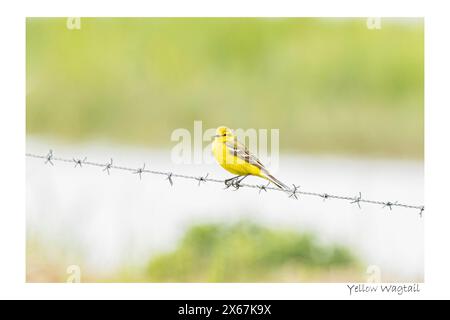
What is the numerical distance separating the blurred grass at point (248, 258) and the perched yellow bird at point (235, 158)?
1.10 m

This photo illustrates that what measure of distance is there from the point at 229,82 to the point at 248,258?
15.0 ft

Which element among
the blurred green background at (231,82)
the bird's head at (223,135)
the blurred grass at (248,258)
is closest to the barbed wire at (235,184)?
the bird's head at (223,135)

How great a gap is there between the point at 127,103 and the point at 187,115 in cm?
116

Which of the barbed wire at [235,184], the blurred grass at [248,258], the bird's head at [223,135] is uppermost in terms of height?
the bird's head at [223,135]

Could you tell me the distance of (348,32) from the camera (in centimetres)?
1262

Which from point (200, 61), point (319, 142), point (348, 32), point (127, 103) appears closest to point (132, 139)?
point (127, 103)

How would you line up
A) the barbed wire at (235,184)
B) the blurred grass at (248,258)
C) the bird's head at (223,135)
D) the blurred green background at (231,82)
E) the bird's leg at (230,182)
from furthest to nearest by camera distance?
the blurred green background at (231,82), the blurred grass at (248,258), the bird's leg at (230,182), the bird's head at (223,135), the barbed wire at (235,184)

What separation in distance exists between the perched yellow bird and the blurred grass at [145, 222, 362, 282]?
110 cm

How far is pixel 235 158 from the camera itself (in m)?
8.27

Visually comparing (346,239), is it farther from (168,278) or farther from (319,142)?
(319,142)

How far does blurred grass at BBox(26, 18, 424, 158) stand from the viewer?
12.4m

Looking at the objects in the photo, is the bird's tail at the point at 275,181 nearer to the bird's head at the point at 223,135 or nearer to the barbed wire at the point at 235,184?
the barbed wire at the point at 235,184

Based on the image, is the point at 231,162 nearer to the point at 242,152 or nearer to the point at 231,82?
the point at 242,152

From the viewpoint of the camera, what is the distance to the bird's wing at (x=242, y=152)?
26.9 feet
